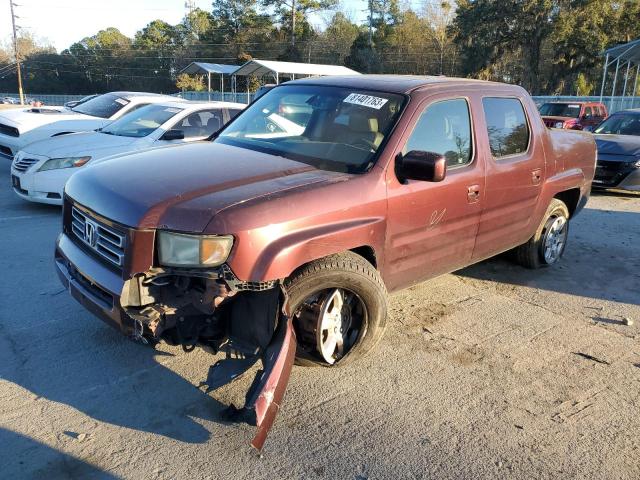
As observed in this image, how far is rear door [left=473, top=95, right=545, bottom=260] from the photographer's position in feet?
14.2

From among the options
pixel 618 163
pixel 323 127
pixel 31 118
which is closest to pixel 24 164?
pixel 31 118

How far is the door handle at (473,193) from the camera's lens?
13.3 feet

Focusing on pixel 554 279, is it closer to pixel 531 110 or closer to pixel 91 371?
pixel 531 110

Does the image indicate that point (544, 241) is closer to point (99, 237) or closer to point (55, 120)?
point (99, 237)

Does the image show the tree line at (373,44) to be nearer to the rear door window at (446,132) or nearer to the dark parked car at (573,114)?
the dark parked car at (573,114)

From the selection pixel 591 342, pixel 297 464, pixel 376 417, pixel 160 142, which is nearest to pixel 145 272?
pixel 297 464

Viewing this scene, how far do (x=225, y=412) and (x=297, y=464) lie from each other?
1.81 ft

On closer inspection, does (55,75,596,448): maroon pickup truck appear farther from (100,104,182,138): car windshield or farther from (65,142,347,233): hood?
(100,104,182,138): car windshield

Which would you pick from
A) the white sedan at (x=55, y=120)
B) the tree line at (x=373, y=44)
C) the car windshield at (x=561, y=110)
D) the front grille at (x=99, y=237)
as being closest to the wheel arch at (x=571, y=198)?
the front grille at (x=99, y=237)

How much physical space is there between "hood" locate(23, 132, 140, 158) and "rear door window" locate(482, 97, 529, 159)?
17.2 feet

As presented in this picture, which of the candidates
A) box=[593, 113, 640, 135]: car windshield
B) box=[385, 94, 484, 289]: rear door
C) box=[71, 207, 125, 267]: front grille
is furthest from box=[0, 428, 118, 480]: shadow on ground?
box=[593, 113, 640, 135]: car windshield

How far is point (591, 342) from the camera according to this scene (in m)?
4.10

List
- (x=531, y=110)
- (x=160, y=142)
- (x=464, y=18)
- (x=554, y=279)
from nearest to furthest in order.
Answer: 1. (x=531, y=110)
2. (x=554, y=279)
3. (x=160, y=142)
4. (x=464, y=18)

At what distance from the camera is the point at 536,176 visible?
15.8 feet
